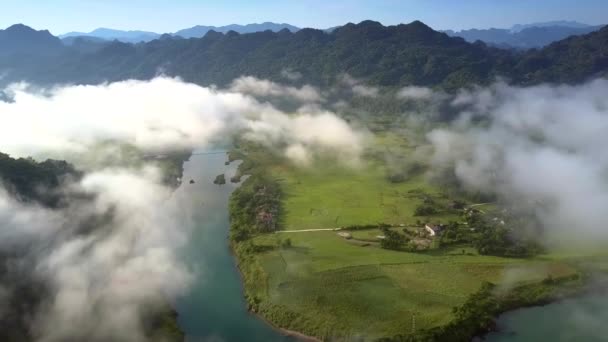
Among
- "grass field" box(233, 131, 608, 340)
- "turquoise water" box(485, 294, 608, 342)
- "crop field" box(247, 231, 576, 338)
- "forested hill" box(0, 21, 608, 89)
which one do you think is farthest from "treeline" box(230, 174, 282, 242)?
"forested hill" box(0, 21, 608, 89)

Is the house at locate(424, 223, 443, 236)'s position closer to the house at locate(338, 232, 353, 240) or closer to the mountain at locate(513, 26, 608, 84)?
the house at locate(338, 232, 353, 240)

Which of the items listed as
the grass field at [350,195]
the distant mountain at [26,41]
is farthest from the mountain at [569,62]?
the distant mountain at [26,41]

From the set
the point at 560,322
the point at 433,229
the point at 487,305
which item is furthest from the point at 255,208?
the point at 560,322

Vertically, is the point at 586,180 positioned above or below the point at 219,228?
above

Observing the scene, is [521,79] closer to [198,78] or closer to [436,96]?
[436,96]

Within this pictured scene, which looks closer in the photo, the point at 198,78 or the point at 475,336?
the point at 475,336

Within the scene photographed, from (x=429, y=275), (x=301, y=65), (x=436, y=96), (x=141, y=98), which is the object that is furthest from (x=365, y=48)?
(x=429, y=275)
